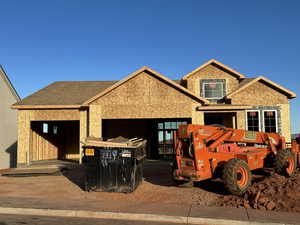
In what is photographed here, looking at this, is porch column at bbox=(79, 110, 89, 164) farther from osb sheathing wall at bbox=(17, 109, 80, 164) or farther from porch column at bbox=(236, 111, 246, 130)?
porch column at bbox=(236, 111, 246, 130)

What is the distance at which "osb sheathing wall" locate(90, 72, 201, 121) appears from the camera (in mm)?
15766

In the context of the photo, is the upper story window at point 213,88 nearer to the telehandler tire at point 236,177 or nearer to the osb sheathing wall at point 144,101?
the osb sheathing wall at point 144,101

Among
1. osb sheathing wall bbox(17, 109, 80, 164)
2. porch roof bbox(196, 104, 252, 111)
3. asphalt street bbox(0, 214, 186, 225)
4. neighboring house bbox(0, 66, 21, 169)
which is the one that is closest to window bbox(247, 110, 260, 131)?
porch roof bbox(196, 104, 252, 111)

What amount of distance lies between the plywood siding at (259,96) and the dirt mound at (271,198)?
30.1ft

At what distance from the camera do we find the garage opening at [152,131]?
20.9m

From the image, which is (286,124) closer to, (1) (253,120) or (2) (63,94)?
(1) (253,120)

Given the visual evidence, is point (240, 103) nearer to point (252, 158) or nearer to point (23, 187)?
point (252, 158)

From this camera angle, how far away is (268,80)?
16.9 m

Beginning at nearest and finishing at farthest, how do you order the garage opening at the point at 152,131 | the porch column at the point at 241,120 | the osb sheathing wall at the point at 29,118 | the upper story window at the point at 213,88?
the osb sheathing wall at the point at 29,118 < the porch column at the point at 241,120 < the upper story window at the point at 213,88 < the garage opening at the point at 152,131

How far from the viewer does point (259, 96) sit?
1709cm

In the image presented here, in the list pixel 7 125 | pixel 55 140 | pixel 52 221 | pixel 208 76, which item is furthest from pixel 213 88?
pixel 7 125

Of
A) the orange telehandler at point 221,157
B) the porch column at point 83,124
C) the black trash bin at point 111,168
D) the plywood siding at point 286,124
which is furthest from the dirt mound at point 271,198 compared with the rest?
the porch column at point 83,124

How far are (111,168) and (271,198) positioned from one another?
16.2ft

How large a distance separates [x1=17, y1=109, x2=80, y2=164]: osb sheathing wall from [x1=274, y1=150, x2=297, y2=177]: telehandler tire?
11579 millimetres
